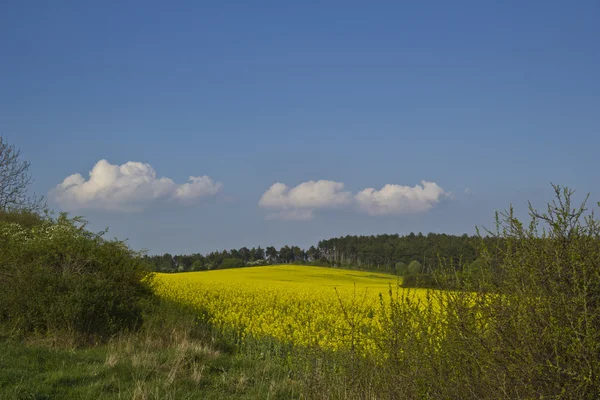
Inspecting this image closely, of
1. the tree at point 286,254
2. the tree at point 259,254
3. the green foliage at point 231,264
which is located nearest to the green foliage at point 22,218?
the green foliage at point 231,264

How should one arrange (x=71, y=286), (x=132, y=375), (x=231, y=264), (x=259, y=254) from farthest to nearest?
(x=259, y=254), (x=231, y=264), (x=71, y=286), (x=132, y=375)

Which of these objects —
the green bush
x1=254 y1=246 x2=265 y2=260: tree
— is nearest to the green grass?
the green bush

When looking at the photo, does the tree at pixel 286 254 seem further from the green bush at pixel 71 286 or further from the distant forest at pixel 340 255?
the green bush at pixel 71 286

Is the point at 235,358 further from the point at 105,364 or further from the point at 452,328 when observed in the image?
the point at 452,328

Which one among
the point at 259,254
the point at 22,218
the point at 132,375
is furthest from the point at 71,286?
the point at 259,254

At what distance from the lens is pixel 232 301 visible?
1964 cm

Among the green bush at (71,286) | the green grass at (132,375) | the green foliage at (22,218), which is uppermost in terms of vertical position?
the green foliage at (22,218)

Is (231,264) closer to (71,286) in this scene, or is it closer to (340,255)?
(340,255)

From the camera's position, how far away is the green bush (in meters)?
12.3

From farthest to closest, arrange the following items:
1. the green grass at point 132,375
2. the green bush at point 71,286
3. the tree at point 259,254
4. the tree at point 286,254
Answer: the tree at point 259,254
the tree at point 286,254
the green bush at point 71,286
the green grass at point 132,375

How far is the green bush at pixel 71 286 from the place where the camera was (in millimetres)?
12320

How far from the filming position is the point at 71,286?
13117 millimetres

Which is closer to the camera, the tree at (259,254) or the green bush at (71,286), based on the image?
the green bush at (71,286)

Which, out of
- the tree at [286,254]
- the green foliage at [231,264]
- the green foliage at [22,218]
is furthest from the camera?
the tree at [286,254]
